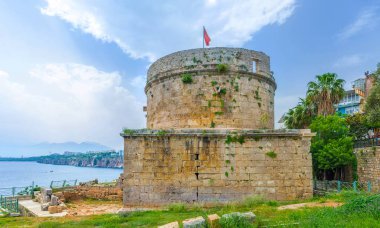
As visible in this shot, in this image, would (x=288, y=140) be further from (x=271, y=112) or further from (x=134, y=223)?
(x=134, y=223)

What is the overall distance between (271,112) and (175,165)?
5.59 m

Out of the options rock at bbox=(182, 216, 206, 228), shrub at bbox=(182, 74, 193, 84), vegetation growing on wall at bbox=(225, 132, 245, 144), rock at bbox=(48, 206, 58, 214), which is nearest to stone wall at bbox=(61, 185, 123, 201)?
rock at bbox=(48, 206, 58, 214)

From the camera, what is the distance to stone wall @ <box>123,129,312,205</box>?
11164 millimetres

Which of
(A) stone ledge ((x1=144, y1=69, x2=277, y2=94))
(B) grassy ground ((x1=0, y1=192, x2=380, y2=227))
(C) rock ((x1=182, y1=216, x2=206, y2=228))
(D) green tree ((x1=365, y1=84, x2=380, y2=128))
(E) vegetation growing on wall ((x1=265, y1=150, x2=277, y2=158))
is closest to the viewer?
(B) grassy ground ((x1=0, y1=192, x2=380, y2=227))

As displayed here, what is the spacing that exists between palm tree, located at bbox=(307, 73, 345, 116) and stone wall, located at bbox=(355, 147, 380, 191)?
5038 millimetres

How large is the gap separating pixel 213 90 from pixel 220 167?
3.39 meters

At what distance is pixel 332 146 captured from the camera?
769 inches

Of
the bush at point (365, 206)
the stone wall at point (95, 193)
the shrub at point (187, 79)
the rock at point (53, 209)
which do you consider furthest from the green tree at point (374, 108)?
the rock at point (53, 209)

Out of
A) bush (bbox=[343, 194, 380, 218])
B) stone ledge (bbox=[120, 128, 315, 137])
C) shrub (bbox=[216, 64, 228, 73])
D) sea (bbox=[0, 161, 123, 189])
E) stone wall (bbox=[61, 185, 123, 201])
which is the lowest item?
sea (bbox=[0, 161, 123, 189])

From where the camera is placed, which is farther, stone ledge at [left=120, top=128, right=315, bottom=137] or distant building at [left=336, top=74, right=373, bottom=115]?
distant building at [left=336, top=74, right=373, bottom=115]

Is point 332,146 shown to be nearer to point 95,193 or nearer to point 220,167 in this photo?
point 220,167

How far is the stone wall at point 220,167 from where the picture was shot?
440 inches

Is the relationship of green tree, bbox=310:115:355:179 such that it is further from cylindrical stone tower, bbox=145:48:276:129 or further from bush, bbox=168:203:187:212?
bush, bbox=168:203:187:212

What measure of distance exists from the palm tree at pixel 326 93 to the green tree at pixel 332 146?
3823 mm
